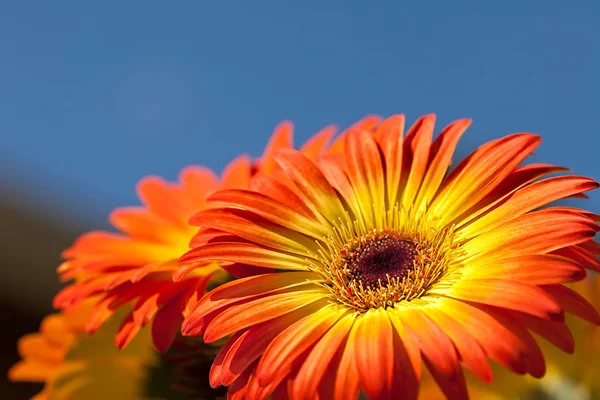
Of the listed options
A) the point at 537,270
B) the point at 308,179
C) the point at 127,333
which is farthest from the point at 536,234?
the point at 127,333

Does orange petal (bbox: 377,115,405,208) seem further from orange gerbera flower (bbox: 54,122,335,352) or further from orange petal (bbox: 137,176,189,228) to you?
orange petal (bbox: 137,176,189,228)

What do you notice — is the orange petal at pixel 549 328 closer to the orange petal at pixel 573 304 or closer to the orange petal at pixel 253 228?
the orange petal at pixel 573 304

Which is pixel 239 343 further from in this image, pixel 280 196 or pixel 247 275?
pixel 280 196

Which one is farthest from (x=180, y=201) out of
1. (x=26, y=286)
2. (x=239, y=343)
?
(x=26, y=286)

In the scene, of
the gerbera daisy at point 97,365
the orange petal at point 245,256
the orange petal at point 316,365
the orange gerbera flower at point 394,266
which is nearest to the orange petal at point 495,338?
the orange gerbera flower at point 394,266

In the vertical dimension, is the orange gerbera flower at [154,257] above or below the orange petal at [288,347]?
above

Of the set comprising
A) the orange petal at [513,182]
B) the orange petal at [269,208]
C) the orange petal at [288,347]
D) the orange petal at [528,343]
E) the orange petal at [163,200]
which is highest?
the orange petal at [163,200]

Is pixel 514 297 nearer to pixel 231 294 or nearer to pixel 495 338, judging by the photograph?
pixel 495 338
